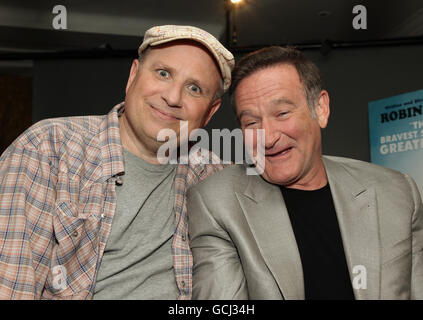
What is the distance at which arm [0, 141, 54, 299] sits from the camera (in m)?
1.17

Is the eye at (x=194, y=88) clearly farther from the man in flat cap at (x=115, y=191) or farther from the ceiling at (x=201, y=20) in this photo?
the ceiling at (x=201, y=20)

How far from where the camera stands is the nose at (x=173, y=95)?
1522mm

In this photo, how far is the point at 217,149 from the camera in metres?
3.44

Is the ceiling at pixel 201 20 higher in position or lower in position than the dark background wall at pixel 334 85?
higher

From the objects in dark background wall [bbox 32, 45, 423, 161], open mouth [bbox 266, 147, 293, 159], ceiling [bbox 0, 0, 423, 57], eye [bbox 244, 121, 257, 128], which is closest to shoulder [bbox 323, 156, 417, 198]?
open mouth [bbox 266, 147, 293, 159]

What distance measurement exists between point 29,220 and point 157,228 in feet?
1.54

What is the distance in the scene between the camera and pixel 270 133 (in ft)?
5.09

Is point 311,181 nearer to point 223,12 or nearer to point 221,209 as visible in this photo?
point 221,209

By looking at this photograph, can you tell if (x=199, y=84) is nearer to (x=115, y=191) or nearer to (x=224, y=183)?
(x=224, y=183)

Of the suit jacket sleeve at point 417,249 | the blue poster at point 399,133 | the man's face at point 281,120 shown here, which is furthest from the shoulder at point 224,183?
the blue poster at point 399,133

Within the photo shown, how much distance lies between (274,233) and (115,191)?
63 cm

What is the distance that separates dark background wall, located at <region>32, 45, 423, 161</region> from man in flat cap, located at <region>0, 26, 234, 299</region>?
1.88m

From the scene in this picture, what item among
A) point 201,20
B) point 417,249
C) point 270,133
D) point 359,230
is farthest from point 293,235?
point 201,20

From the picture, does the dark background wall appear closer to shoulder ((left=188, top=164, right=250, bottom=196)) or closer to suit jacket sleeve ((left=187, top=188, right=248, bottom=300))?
shoulder ((left=188, top=164, right=250, bottom=196))
